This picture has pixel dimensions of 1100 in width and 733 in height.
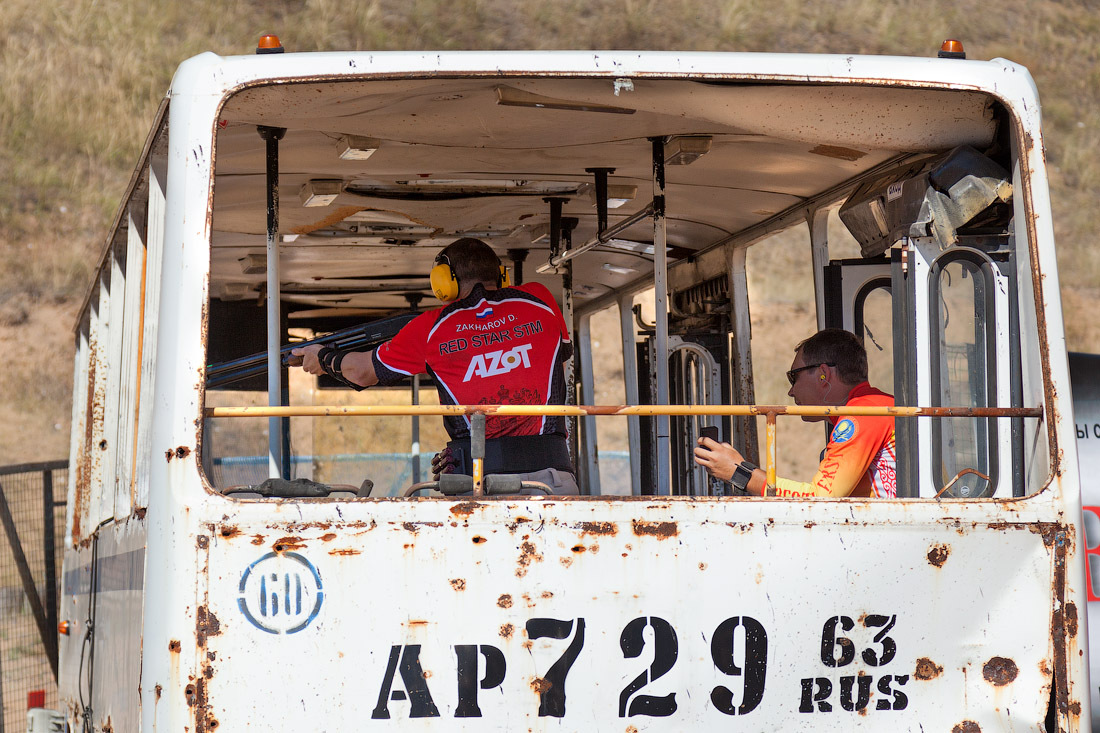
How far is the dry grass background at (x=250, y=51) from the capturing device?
2602 centimetres

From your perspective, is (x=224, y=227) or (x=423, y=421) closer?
(x=224, y=227)

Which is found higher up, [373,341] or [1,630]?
[373,341]

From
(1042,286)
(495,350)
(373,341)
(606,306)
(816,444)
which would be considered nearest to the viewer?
(1042,286)

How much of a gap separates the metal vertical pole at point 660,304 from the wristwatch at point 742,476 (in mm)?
324

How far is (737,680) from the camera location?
3.14 metres

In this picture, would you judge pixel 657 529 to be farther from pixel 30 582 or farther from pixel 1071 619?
pixel 30 582

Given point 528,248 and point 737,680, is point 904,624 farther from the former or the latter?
point 528,248

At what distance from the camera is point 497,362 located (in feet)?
13.5

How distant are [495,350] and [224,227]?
214 centimetres

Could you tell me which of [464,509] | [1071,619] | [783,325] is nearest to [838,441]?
[1071,619]

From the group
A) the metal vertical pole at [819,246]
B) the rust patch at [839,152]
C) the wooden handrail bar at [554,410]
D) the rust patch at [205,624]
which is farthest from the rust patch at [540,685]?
the metal vertical pole at [819,246]

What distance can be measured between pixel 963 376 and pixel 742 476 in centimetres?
68

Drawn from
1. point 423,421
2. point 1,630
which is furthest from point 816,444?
point 423,421

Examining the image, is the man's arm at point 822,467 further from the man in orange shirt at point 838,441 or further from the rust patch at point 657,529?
the rust patch at point 657,529
